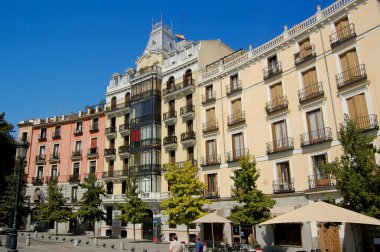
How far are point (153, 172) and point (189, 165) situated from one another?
322 inches

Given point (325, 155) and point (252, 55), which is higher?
point (252, 55)

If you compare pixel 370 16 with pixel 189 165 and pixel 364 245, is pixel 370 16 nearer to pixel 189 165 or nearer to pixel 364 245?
pixel 364 245

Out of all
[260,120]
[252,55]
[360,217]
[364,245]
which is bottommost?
[364,245]

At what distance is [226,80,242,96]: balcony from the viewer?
29625 mm

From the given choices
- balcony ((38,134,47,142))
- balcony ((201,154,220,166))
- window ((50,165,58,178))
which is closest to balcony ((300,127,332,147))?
balcony ((201,154,220,166))

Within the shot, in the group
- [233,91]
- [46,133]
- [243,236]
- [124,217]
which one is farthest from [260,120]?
[46,133]

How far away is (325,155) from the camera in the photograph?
2217 cm

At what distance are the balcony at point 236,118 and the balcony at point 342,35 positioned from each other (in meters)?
9.33

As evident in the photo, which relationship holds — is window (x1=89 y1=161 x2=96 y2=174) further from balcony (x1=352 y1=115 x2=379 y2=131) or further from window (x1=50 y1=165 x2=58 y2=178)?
balcony (x1=352 y1=115 x2=379 y2=131)

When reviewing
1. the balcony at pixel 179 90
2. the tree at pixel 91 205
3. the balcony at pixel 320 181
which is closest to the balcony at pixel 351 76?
the balcony at pixel 320 181

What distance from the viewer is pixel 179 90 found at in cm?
3522

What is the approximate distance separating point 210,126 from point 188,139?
299 centimetres

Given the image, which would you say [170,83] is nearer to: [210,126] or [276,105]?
[210,126]

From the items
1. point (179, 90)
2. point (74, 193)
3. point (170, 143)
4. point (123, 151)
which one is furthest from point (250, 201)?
point (74, 193)
